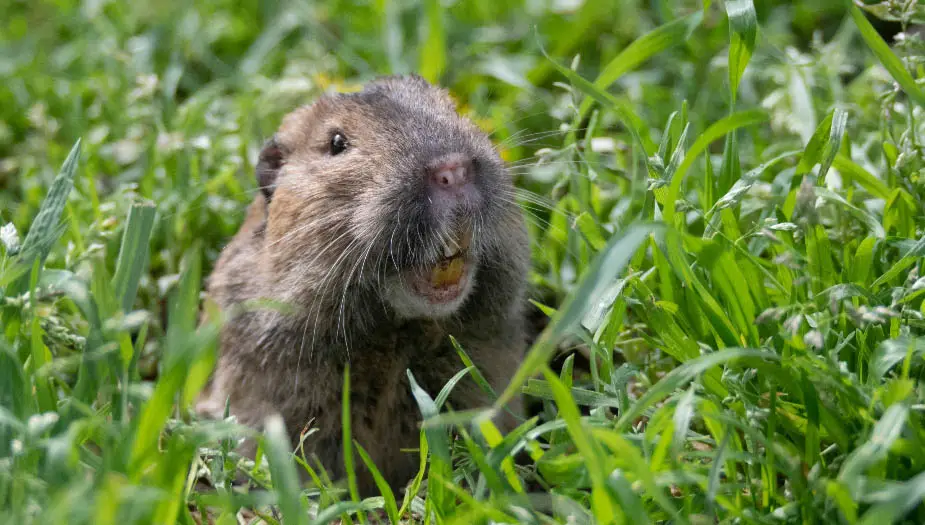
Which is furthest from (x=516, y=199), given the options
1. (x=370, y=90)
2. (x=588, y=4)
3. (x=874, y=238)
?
(x=588, y=4)

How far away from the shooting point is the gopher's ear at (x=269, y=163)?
3932 mm

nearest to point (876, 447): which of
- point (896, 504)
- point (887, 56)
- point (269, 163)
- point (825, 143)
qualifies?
point (896, 504)

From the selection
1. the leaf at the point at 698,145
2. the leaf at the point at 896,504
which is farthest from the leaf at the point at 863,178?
the leaf at the point at 896,504

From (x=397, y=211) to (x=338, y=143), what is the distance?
0.66 metres

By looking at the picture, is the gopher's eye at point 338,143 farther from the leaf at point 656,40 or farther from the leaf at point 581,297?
the leaf at point 581,297

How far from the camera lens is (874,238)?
10.2ft

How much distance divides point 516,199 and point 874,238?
124cm

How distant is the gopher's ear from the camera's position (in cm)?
393

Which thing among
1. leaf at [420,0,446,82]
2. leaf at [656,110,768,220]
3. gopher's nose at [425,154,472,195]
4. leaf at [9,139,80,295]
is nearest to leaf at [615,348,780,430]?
leaf at [656,110,768,220]

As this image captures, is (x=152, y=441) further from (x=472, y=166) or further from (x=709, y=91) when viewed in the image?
(x=709, y=91)

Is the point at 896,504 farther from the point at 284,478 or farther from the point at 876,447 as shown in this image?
the point at 284,478

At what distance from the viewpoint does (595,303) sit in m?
3.15

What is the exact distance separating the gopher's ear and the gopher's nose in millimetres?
1016

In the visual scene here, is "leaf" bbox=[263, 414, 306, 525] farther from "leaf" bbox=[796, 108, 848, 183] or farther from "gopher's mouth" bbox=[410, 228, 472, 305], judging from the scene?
"leaf" bbox=[796, 108, 848, 183]
